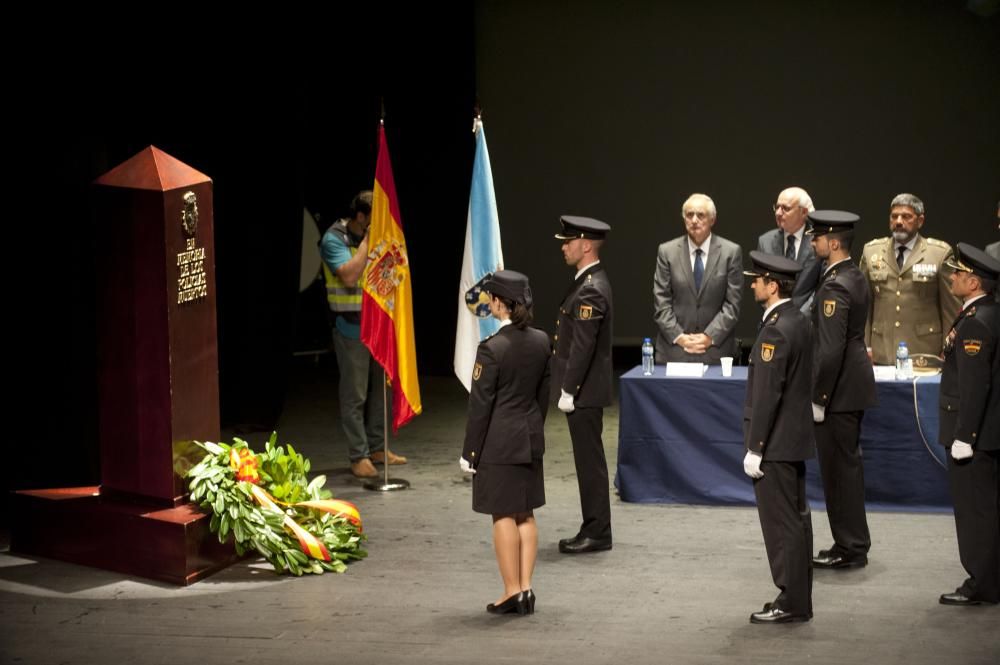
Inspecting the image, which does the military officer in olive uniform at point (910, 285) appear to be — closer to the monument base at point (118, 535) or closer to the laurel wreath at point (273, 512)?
the laurel wreath at point (273, 512)

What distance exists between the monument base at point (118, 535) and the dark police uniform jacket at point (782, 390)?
2.37 meters

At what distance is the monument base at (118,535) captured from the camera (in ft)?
18.4

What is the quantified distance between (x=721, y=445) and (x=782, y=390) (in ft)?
6.17

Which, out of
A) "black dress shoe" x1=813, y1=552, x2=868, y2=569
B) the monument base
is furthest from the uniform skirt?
"black dress shoe" x1=813, y1=552, x2=868, y2=569

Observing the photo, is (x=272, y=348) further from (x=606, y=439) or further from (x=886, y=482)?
(x=886, y=482)

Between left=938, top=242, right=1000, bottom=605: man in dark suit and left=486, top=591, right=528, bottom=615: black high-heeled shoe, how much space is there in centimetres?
166

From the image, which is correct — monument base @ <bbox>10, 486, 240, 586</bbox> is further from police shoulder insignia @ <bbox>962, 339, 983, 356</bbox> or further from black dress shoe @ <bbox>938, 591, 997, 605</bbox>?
police shoulder insignia @ <bbox>962, 339, 983, 356</bbox>

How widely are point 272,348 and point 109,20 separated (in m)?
2.76

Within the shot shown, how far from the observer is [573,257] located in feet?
20.2

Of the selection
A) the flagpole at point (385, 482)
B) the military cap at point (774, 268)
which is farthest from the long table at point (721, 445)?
the military cap at point (774, 268)

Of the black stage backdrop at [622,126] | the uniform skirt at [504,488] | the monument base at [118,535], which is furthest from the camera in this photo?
the black stage backdrop at [622,126]

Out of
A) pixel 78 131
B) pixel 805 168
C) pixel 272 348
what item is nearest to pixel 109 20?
pixel 78 131

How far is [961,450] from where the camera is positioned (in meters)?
5.09

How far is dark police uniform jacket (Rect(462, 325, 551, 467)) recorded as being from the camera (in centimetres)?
497
